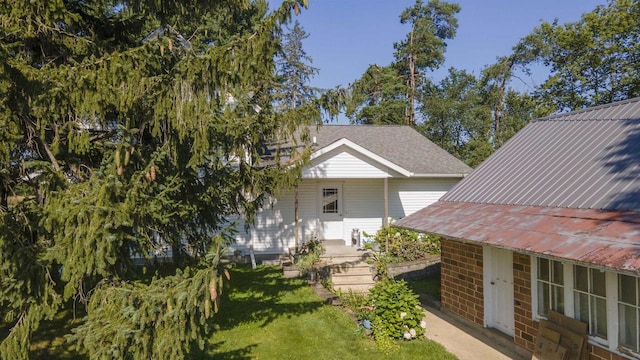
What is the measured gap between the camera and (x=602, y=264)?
4.41 metres

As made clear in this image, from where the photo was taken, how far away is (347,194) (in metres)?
16.1

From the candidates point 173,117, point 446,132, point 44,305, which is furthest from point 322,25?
point 446,132

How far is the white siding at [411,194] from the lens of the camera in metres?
16.5

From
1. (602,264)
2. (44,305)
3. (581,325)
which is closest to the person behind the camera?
(602,264)

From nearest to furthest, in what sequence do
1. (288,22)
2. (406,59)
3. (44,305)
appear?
(44,305)
(288,22)
(406,59)

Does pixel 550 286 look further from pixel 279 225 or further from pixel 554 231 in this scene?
pixel 279 225

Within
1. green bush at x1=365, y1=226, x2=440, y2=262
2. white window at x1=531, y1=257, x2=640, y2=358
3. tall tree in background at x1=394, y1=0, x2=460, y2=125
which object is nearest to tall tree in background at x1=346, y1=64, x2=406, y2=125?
tall tree in background at x1=394, y1=0, x2=460, y2=125

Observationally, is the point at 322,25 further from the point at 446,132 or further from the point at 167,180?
the point at 446,132

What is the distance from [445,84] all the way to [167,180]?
34.6 meters

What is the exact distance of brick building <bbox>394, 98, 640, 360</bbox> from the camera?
17.0ft

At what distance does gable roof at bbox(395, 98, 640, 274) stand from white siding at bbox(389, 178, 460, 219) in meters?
6.91

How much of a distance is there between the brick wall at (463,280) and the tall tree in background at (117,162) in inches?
169

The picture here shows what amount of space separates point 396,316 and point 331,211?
8.32m

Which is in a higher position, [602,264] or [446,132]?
[446,132]
